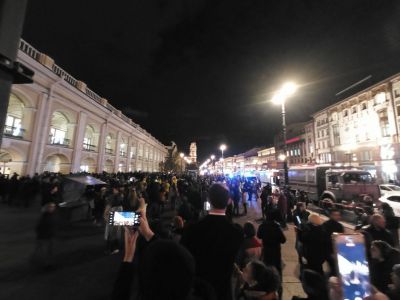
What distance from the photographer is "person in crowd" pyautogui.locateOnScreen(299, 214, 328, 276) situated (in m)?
4.34

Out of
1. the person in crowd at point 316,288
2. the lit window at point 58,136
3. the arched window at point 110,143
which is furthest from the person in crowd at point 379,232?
the arched window at point 110,143

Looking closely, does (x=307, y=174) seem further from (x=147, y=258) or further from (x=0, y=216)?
(x=0, y=216)

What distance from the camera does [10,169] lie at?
1678 cm

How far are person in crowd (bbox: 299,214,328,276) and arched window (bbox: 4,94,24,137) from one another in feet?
67.8

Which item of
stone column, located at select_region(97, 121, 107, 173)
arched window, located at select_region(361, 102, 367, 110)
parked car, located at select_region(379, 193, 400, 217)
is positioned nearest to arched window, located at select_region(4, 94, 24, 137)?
stone column, located at select_region(97, 121, 107, 173)

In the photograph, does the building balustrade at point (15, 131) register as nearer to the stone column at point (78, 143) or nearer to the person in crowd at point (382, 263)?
the stone column at point (78, 143)

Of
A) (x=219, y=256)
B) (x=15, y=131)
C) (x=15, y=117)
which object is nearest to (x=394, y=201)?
(x=219, y=256)

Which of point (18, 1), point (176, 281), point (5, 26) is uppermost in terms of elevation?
point (18, 1)

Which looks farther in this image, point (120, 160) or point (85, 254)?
point (120, 160)

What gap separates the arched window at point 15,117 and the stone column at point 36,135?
958 mm

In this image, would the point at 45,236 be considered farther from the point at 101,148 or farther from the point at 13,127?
the point at 101,148

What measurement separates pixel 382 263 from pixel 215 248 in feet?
11.3

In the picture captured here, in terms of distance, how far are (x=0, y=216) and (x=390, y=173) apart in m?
41.2

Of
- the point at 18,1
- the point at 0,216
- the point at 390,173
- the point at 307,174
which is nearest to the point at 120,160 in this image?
the point at 0,216
